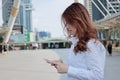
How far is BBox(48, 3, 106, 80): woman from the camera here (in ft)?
8.29

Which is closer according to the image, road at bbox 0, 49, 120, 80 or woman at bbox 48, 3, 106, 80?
woman at bbox 48, 3, 106, 80

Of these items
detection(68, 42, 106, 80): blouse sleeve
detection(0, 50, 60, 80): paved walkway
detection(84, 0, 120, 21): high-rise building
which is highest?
detection(84, 0, 120, 21): high-rise building

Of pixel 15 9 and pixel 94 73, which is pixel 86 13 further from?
pixel 15 9

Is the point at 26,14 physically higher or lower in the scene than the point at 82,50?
higher

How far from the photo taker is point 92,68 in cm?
253

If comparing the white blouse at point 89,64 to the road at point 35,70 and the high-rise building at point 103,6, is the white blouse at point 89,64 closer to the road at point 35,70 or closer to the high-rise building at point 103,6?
the road at point 35,70

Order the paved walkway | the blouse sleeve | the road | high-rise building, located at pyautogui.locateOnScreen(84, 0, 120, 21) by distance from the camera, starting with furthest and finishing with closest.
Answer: high-rise building, located at pyautogui.locateOnScreen(84, 0, 120, 21), the paved walkway, the road, the blouse sleeve

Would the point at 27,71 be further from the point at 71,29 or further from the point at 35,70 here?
the point at 71,29

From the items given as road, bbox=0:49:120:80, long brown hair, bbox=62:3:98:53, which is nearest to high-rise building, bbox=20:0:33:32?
road, bbox=0:49:120:80

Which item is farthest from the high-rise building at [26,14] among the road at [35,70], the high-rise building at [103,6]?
the road at [35,70]

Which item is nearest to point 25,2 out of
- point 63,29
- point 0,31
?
point 0,31

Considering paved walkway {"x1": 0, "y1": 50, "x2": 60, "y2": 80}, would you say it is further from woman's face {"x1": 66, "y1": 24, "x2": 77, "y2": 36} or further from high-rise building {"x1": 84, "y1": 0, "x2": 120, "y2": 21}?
high-rise building {"x1": 84, "y1": 0, "x2": 120, "y2": 21}

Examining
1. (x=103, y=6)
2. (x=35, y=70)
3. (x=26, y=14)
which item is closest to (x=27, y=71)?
(x=35, y=70)

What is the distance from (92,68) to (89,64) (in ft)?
0.12
